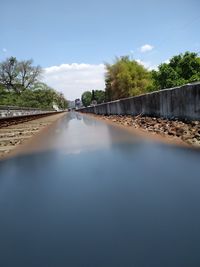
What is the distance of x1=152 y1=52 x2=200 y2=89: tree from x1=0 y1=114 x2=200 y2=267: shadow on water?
59.6 metres

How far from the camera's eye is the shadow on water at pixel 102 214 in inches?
94.7

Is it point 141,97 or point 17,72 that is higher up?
point 17,72

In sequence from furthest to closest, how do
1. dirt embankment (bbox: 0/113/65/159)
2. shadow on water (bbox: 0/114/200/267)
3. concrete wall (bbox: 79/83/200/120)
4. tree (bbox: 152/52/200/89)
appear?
tree (bbox: 152/52/200/89) → concrete wall (bbox: 79/83/200/120) → dirt embankment (bbox: 0/113/65/159) → shadow on water (bbox: 0/114/200/267)

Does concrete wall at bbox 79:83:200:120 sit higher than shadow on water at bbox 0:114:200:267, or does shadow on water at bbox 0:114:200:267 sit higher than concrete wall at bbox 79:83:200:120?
concrete wall at bbox 79:83:200:120

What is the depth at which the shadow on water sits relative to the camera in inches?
94.7

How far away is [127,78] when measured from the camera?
85188mm

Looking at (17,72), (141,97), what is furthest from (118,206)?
(17,72)

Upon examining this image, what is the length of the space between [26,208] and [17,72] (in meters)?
98.7

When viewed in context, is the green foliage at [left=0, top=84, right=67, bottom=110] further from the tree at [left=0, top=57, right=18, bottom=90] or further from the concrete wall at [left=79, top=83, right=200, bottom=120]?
the concrete wall at [left=79, top=83, right=200, bottom=120]

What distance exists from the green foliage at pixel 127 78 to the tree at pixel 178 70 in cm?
1409

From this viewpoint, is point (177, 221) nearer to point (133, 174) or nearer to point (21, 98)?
point (133, 174)

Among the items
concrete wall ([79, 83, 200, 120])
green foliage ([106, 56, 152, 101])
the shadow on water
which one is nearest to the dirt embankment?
the shadow on water

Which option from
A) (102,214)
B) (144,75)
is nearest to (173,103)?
(102,214)

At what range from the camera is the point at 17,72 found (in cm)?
9762
